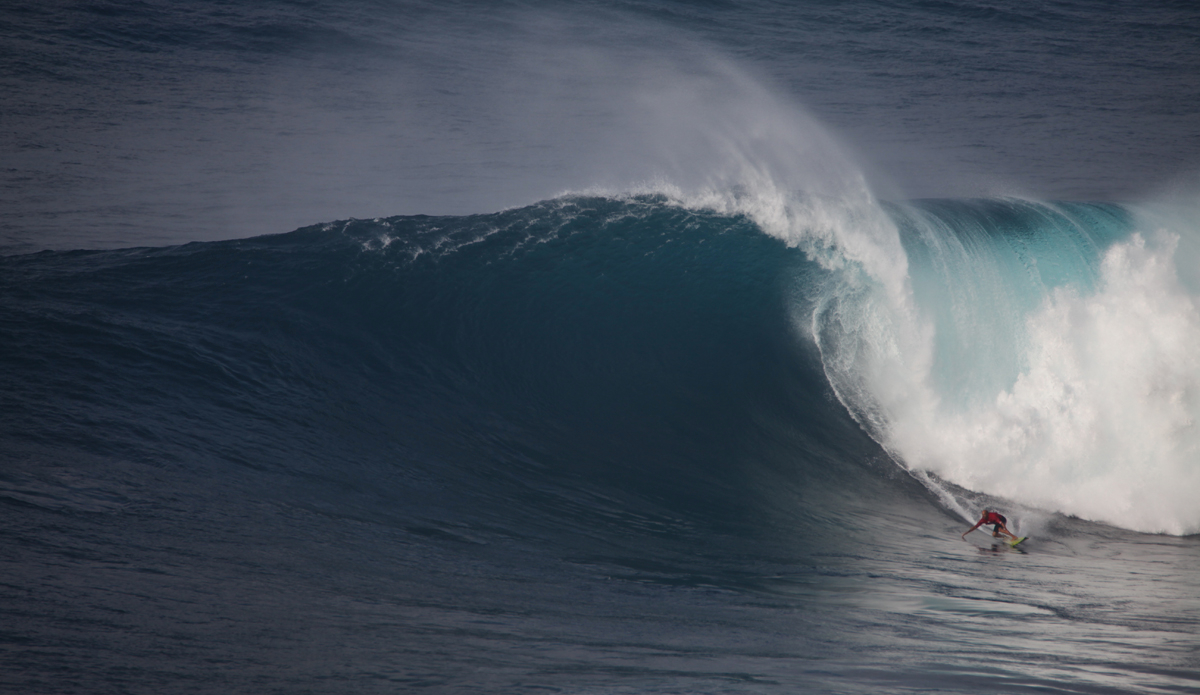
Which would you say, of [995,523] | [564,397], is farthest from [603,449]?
[995,523]

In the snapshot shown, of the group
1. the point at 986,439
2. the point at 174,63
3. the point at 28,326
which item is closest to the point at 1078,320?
the point at 986,439

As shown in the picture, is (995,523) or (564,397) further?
(564,397)

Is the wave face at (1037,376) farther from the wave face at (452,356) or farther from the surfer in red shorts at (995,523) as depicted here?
the surfer in red shorts at (995,523)

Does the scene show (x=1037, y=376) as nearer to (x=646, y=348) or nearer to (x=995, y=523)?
(x=995, y=523)

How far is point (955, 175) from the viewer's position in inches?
656

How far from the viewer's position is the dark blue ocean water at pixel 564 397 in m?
4.02

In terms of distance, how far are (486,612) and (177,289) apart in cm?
633

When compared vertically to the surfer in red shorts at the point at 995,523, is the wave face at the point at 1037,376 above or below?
above

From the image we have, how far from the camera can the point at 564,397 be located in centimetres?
841

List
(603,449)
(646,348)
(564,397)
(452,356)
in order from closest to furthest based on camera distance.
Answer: (603,449)
(564,397)
(452,356)
(646,348)

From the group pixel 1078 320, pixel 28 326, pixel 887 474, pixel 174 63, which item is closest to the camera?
pixel 28 326

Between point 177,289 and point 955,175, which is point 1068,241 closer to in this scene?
point 955,175

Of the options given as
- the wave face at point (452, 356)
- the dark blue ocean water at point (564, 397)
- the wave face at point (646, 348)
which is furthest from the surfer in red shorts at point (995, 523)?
the wave face at point (452, 356)

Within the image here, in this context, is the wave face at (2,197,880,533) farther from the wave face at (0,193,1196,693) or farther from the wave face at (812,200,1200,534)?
the wave face at (812,200,1200,534)
